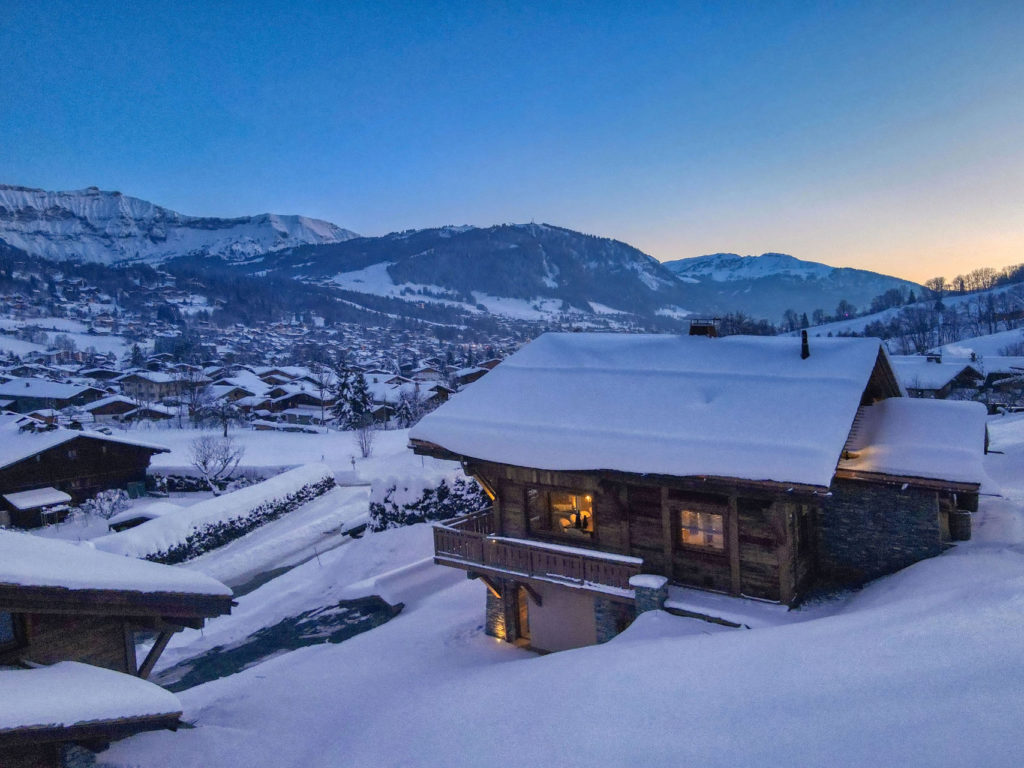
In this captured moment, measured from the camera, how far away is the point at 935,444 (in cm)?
1252

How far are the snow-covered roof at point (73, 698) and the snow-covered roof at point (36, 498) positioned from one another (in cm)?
3424

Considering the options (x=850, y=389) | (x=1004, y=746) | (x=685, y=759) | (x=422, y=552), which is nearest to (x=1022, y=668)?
(x=1004, y=746)

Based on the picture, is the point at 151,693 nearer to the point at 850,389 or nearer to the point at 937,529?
the point at 850,389

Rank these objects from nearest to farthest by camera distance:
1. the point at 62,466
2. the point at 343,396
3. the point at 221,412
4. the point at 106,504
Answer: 1. the point at 106,504
2. the point at 62,466
3. the point at 343,396
4. the point at 221,412

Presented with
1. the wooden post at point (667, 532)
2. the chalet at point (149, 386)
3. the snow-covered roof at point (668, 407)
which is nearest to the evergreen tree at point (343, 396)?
the chalet at point (149, 386)

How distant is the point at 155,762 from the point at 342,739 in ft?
10.3

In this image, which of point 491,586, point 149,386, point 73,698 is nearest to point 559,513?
point 491,586

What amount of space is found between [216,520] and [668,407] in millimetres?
29072

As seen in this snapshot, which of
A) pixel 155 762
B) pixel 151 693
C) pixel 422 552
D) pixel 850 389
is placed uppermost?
pixel 850 389

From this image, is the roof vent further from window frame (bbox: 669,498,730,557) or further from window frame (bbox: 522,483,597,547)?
window frame (bbox: 522,483,597,547)

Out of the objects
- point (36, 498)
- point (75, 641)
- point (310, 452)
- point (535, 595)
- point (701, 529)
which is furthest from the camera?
point (310, 452)

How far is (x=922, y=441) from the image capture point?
502 inches

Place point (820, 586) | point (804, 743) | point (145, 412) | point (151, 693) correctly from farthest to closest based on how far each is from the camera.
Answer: point (145, 412), point (820, 586), point (151, 693), point (804, 743)

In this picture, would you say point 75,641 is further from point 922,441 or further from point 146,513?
point 146,513
